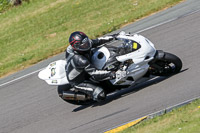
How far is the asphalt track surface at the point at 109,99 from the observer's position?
27.6ft

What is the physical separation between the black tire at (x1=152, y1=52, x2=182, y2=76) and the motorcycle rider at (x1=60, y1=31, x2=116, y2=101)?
112cm

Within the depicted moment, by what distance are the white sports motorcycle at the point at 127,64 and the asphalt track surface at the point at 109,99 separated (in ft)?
1.04

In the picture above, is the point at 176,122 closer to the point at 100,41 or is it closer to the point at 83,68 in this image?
the point at 83,68

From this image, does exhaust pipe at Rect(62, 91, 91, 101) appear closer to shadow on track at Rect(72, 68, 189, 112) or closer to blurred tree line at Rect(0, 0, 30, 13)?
shadow on track at Rect(72, 68, 189, 112)

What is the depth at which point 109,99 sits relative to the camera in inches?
378

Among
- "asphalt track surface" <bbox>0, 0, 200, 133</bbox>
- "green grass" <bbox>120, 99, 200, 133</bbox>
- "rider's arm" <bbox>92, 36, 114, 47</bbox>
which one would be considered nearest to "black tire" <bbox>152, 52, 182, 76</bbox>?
"asphalt track surface" <bbox>0, 0, 200, 133</bbox>

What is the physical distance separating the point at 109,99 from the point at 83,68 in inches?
51.0

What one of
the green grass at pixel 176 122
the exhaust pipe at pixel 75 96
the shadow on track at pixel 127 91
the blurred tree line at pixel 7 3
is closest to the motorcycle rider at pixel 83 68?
the exhaust pipe at pixel 75 96

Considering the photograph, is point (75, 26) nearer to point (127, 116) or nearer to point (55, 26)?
point (55, 26)

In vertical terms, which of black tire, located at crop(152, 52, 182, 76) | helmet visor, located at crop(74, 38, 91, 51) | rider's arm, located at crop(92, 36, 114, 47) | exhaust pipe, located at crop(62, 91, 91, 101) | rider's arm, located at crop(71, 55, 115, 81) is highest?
helmet visor, located at crop(74, 38, 91, 51)

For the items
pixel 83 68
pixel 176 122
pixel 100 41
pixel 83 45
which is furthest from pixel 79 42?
pixel 176 122

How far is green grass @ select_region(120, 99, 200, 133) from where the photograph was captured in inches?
253

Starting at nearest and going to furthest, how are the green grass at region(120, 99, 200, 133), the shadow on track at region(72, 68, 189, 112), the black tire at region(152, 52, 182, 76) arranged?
the green grass at region(120, 99, 200, 133)
the black tire at region(152, 52, 182, 76)
the shadow on track at region(72, 68, 189, 112)

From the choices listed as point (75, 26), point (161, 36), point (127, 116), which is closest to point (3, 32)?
point (75, 26)
